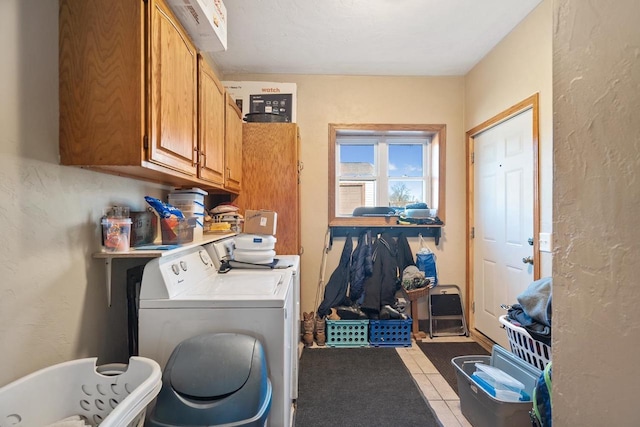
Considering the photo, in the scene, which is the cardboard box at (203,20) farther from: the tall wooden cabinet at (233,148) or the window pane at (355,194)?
the window pane at (355,194)

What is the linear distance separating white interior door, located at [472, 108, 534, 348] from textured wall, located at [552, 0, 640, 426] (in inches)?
65.9

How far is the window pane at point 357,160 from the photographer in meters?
3.12

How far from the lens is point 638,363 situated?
1.73 feet

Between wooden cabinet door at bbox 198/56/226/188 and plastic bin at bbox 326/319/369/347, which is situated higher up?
wooden cabinet door at bbox 198/56/226/188

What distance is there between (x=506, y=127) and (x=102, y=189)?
2.77 m

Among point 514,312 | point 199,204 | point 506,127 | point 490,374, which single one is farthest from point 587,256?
point 506,127

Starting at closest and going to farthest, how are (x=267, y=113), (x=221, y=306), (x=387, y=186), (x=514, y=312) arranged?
1. (x=221, y=306)
2. (x=514, y=312)
3. (x=267, y=113)
4. (x=387, y=186)

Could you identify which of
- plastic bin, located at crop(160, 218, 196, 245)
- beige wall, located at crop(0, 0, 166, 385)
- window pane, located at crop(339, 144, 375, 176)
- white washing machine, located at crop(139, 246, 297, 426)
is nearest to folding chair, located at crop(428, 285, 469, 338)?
window pane, located at crop(339, 144, 375, 176)

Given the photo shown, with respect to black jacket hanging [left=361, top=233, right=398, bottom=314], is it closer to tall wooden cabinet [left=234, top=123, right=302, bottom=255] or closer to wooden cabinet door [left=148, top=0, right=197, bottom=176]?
tall wooden cabinet [left=234, top=123, right=302, bottom=255]

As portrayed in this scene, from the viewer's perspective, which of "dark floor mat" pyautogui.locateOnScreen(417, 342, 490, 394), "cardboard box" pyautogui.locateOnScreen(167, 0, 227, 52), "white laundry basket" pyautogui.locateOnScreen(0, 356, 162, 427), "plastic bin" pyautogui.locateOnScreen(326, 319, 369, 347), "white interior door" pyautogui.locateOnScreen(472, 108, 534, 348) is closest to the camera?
"white laundry basket" pyautogui.locateOnScreen(0, 356, 162, 427)

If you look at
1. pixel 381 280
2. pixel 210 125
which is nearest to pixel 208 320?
pixel 210 125

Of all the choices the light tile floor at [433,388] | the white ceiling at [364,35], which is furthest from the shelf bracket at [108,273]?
the light tile floor at [433,388]

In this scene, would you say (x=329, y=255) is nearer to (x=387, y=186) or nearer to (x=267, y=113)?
(x=387, y=186)

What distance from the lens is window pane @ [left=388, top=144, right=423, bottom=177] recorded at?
3.15 metres
